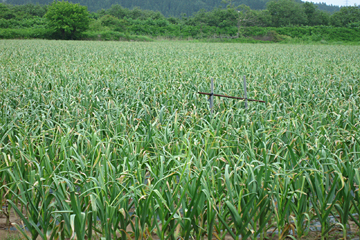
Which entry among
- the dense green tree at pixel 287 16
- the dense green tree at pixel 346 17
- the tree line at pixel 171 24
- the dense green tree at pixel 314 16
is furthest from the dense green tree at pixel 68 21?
the dense green tree at pixel 314 16

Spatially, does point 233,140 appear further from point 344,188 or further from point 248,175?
point 344,188

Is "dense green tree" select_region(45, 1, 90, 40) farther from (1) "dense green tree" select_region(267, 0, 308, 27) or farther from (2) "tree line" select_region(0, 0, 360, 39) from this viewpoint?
(1) "dense green tree" select_region(267, 0, 308, 27)

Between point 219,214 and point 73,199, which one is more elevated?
point 73,199

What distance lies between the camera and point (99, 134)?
12.4 ft

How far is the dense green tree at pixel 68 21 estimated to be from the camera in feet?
157

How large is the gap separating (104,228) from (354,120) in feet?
13.0

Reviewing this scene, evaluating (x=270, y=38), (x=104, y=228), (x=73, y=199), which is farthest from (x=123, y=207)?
(x=270, y=38)

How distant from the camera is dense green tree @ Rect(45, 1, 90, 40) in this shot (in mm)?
47938

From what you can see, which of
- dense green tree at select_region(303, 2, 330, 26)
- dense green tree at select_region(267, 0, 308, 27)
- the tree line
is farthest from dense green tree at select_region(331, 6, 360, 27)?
dense green tree at select_region(267, 0, 308, 27)

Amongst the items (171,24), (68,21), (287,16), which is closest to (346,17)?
(287,16)

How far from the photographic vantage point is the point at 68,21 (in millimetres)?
47750

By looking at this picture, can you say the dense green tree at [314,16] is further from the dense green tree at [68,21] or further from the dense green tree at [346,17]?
the dense green tree at [68,21]

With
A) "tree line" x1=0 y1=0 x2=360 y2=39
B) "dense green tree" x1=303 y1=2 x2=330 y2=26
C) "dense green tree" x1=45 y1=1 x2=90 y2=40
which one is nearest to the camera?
"dense green tree" x1=45 y1=1 x2=90 y2=40

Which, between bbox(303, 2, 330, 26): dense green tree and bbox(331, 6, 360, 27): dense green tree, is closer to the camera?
bbox(331, 6, 360, 27): dense green tree
